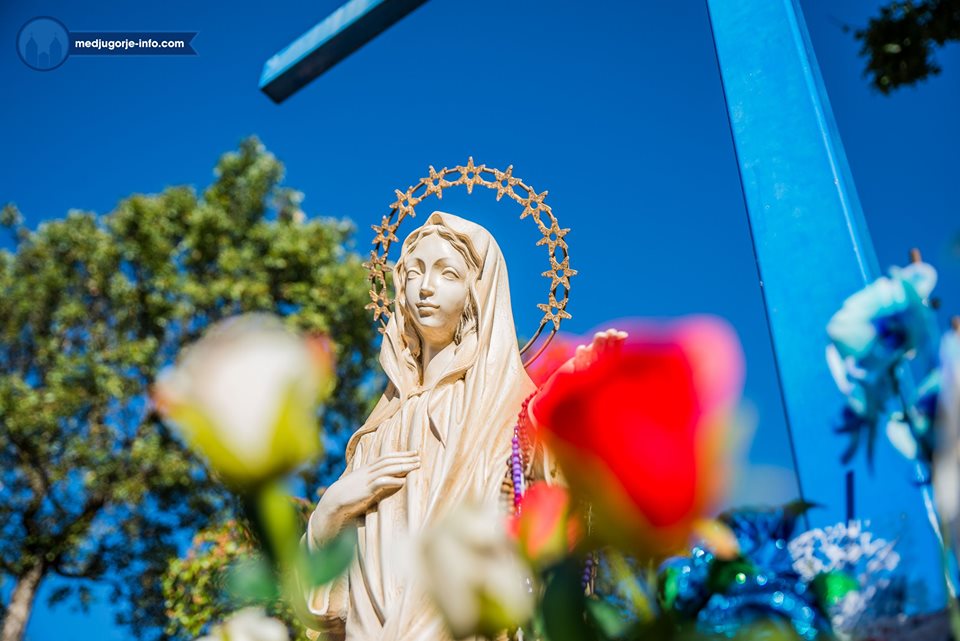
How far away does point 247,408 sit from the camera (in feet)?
1.44

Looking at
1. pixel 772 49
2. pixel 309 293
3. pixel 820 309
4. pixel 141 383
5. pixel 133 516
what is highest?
pixel 309 293

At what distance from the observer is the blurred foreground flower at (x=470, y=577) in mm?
449

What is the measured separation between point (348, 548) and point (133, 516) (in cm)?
915

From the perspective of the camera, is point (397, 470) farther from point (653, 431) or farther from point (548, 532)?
point (653, 431)

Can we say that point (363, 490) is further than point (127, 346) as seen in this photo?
No

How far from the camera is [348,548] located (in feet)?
1.62

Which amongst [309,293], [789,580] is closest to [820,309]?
[789,580]

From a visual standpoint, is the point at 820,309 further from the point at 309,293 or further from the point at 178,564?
the point at 309,293

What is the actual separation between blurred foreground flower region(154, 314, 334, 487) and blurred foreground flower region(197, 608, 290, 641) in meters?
0.17

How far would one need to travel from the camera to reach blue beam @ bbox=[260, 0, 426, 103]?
3744mm

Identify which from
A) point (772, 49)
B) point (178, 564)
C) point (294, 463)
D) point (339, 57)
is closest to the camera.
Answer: point (294, 463)

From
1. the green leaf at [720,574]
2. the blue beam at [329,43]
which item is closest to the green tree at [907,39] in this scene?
the green leaf at [720,574]

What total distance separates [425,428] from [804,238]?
115 centimetres

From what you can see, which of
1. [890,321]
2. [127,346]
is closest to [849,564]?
[890,321]
